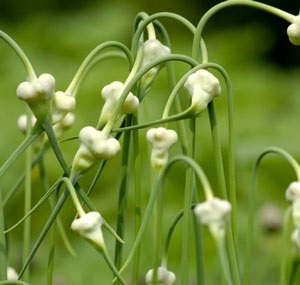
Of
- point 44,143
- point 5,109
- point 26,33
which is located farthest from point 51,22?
point 44,143

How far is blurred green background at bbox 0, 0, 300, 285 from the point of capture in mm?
1449

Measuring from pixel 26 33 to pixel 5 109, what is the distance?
463 millimetres

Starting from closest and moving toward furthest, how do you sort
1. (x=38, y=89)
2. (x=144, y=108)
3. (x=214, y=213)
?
(x=214, y=213) < (x=38, y=89) < (x=144, y=108)

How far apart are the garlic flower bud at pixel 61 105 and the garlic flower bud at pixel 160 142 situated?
0.05 metres

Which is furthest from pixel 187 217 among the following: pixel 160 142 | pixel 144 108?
pixel 144 108

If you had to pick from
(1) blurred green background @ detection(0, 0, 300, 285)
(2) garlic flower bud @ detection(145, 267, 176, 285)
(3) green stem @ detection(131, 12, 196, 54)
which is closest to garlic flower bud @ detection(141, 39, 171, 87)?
(3) green stem @ detection(131, 12, 196, 54)

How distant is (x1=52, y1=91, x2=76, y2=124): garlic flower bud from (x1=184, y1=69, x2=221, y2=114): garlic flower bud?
0.23 ft

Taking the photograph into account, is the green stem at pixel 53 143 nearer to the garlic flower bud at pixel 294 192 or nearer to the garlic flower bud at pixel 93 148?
the garlic flower bud at pixel 93 148

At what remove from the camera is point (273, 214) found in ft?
4.13

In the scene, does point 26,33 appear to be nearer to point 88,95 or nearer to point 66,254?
point 88,95

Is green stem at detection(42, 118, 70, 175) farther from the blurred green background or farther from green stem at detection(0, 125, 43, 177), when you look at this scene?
the blurred green background

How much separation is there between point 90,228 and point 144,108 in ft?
1.00

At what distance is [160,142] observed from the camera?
624 millimetres

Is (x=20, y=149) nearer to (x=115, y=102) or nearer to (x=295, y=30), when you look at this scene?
(x=115, y=102)
